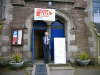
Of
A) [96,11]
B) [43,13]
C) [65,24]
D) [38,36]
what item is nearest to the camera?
[43,13]

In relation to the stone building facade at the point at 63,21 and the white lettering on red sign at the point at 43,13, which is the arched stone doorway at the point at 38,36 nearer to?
the stone building facade at the point at 63,21

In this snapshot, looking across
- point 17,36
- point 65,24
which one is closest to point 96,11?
point 65,24

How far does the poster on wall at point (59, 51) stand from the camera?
9.23 meters

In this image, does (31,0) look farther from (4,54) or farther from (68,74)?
(68,74)

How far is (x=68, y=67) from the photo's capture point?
8.43m

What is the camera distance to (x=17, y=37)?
945cm

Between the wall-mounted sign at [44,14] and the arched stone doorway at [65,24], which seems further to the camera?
the arched stone doorway at [65,24]

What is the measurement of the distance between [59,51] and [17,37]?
2.52 metres

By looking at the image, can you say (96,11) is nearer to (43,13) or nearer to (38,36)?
(43,13)

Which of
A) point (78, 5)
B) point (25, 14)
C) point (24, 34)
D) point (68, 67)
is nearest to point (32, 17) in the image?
point (25, 14)

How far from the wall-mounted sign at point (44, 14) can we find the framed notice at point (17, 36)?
4.04 ft

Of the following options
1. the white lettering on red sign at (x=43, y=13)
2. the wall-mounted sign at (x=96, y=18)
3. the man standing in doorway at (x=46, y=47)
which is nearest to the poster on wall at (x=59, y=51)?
the man standing in doorway at (x=46, y=47)

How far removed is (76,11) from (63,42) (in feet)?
7.37

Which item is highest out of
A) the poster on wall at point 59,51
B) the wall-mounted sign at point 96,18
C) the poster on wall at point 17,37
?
the wall-mounted sign at point 96,18
